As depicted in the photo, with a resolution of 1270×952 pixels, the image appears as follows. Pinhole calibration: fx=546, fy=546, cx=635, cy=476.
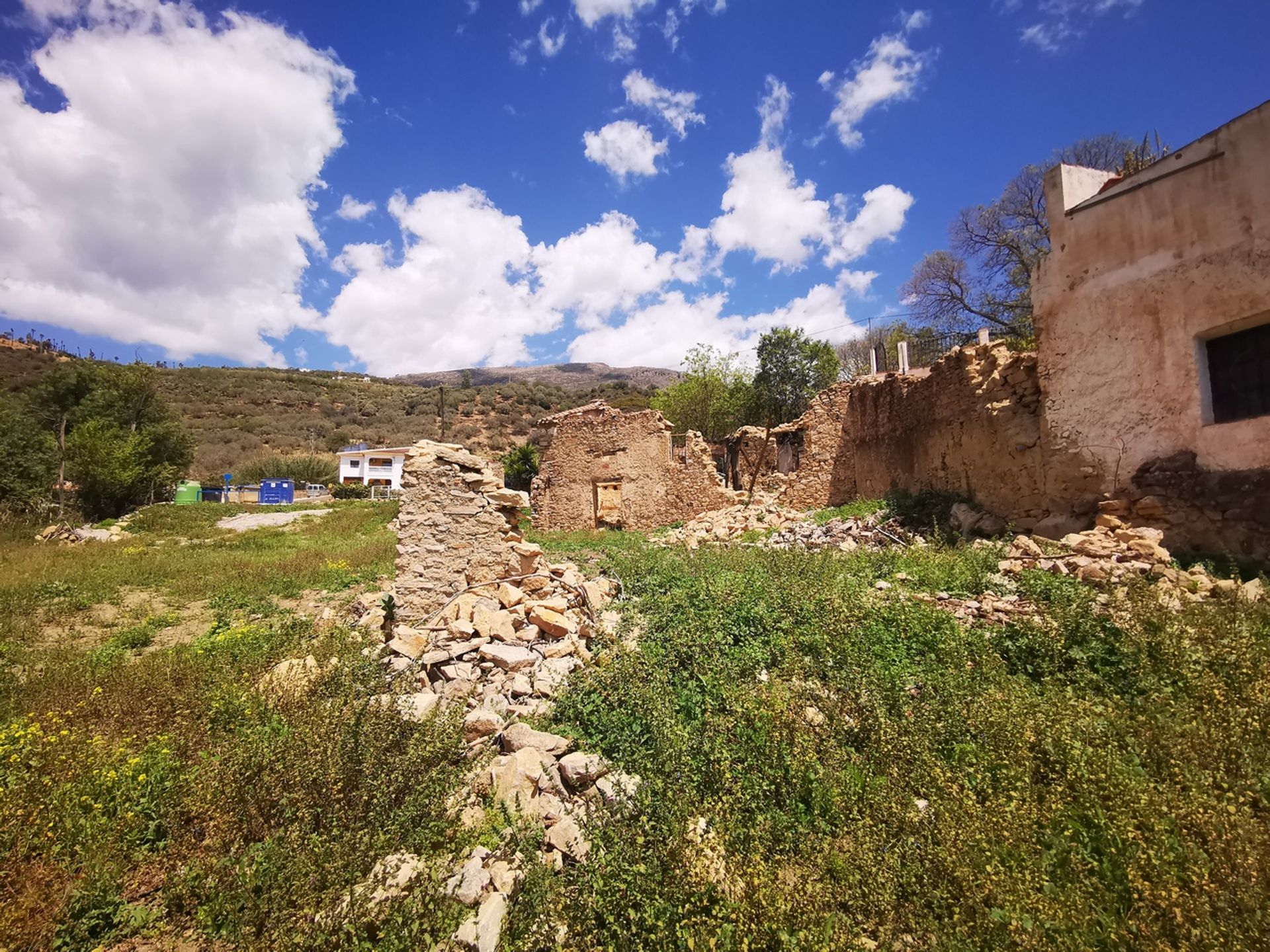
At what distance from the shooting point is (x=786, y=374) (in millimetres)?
29172

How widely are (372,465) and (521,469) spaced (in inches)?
970

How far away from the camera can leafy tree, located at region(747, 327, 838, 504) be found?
29.0 m

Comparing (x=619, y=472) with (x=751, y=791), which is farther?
(x=619, y=472)

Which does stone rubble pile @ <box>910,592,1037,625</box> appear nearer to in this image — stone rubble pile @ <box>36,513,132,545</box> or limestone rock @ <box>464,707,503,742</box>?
limestone rock @ <box>464,707,503,742</box>

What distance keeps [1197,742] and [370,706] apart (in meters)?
5.34

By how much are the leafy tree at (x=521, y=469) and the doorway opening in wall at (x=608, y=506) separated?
32.8 ft

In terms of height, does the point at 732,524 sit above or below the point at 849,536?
above

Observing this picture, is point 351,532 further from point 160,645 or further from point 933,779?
point 933,779

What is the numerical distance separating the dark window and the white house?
154 feet

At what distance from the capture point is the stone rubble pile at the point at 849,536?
33.5ft

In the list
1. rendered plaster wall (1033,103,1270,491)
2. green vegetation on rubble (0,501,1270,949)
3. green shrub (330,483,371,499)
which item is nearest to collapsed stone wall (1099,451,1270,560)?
rendered plaster wall (1033,103,1270,491)

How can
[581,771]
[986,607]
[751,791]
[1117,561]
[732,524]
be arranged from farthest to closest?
[732,524], [1117,561], [986,607], [581,771], [751,791]

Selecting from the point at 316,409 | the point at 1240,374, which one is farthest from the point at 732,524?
the point at 316,409

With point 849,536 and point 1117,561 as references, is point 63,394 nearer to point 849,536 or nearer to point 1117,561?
point 849,536
